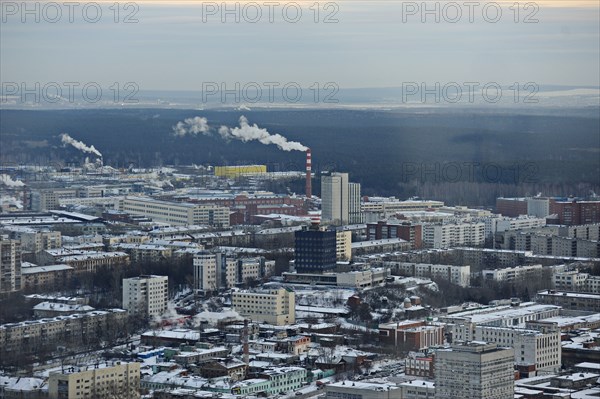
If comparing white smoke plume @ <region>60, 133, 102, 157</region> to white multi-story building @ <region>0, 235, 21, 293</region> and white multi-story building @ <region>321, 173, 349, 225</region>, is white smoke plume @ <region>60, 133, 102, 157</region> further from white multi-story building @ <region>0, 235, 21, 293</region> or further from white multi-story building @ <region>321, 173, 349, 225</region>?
white multi-story building @ <region>0, 235, 21, 293</region>

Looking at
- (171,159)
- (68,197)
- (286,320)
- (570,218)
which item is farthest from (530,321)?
(171,159)

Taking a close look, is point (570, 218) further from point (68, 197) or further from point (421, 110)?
point (421, 110)

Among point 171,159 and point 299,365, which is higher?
point 171,159

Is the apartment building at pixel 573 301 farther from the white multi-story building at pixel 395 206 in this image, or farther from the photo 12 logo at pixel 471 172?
the photo 12 logo at pixel 471 172

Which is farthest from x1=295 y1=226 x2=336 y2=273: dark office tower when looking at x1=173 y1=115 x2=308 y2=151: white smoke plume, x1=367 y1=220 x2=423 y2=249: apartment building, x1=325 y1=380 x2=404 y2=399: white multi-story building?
x1=173 y1=115 x2=308 y2=151: white smoke plume

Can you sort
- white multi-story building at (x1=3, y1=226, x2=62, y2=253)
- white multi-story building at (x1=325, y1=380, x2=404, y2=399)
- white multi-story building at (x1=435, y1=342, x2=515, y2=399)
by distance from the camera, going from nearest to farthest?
white multi-story building at (x1=325, y1=380, x2=404, y2=399), white multi-story building at (x1=435, y1=342, x2=515, y2=399), white multi-story building at (x1=3, y1=226, x2=62, y2=253)
